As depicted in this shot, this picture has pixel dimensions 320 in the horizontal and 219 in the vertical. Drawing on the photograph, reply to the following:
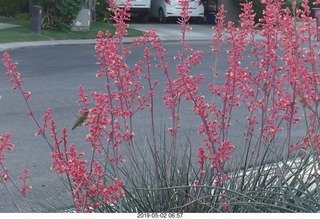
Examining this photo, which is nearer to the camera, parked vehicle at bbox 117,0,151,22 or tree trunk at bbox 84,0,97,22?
tree trunk at bbox 84,0,97,22

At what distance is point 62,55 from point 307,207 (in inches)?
743

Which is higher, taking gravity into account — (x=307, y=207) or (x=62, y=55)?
(x=307, y=207)

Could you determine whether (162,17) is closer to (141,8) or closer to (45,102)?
(141,8)

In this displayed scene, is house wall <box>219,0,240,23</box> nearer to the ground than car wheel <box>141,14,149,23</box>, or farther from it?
farther from it

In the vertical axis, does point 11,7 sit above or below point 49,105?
below

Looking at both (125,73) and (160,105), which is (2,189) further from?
(160,105)

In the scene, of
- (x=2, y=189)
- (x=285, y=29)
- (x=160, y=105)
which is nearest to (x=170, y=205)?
(x=285, y=29)

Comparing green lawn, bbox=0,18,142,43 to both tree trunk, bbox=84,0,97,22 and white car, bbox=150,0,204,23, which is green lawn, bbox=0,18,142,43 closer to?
tree trunk, bbox=84,0,97,22

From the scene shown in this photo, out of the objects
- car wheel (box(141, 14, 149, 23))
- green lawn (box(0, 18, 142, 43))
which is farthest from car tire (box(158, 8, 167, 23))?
green lawn (box(0, 18, 142, 43))

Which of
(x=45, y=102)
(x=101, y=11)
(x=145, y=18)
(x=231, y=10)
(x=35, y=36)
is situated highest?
(x=45, y=102)

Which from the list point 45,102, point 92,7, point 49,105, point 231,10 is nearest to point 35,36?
point 92,7

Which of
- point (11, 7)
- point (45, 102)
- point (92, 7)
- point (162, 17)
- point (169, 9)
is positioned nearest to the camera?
point (45, 102)

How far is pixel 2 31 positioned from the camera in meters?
27.0

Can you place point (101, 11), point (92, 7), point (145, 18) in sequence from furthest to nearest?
point (145, 18) < point (101, 11) < point (92, 7)
